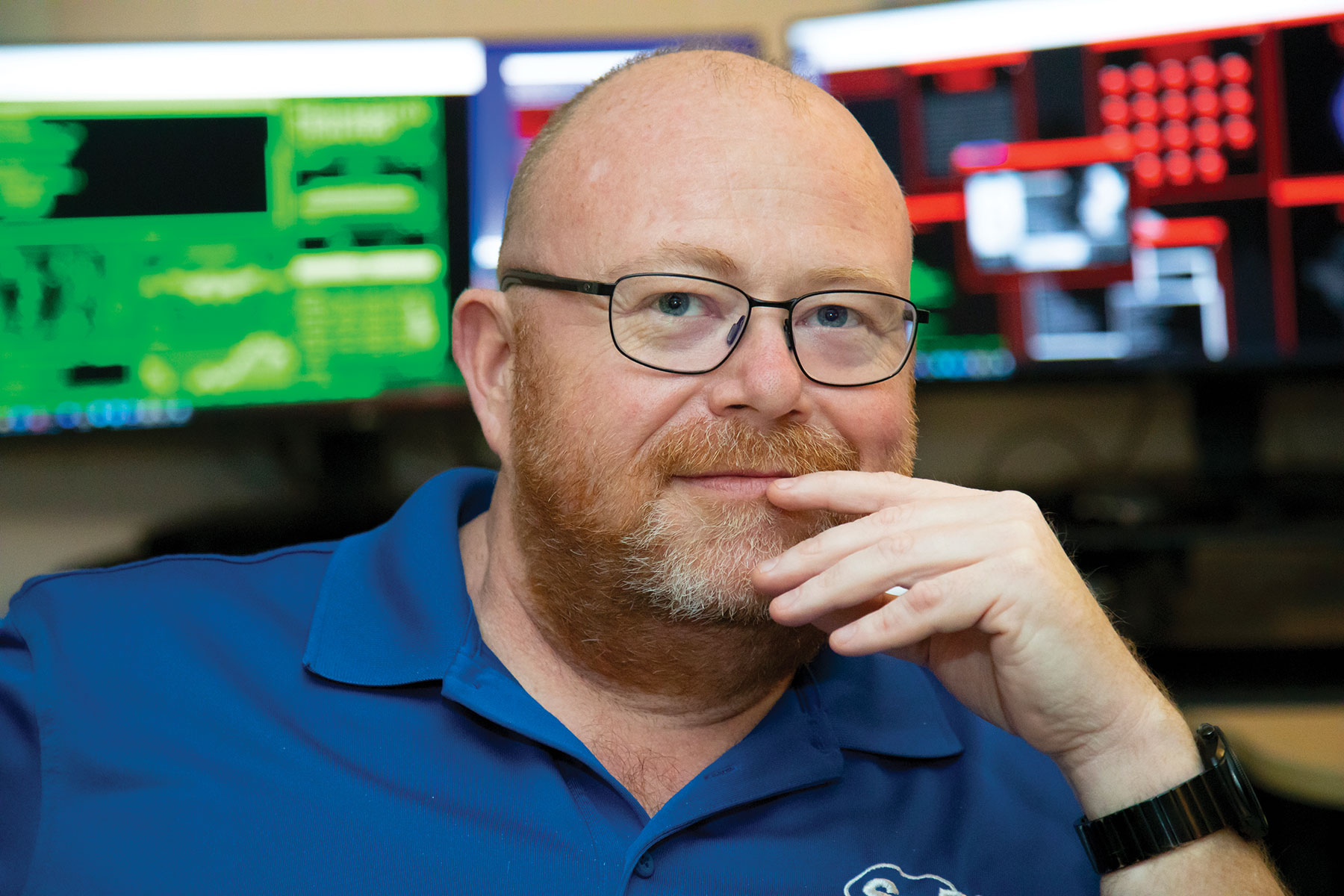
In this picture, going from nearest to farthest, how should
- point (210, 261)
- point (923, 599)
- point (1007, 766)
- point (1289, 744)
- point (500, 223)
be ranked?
point (923, 599), point (1007, 766), point (1289, 744), point (210, 261), point (500, 223)

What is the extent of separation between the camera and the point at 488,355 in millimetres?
1118

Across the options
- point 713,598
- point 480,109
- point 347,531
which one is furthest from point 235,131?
point 713,598

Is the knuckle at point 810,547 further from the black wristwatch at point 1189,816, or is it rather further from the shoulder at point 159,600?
the shoulder at point 159,600

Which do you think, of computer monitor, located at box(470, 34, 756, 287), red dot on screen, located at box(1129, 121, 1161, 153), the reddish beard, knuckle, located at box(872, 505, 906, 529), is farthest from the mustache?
red dot on screen, located at box(1129, 121, 1161, 153)

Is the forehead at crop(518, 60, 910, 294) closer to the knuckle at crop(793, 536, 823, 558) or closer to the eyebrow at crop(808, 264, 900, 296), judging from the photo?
the eyebrow at crop(808, 264, 900, 296)

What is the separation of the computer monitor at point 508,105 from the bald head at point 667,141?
2.68 ft

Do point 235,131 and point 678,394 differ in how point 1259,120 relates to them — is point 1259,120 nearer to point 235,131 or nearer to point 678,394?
A: point 678,394

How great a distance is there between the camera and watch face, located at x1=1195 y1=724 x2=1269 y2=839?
0.87 metres

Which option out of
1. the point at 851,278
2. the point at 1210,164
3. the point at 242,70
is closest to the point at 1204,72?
the point at 1210,164

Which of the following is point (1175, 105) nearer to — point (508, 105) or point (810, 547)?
point (508, 105)

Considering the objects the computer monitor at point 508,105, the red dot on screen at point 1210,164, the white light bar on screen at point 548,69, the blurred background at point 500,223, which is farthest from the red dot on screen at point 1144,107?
the white light bar on screen at point 548,69

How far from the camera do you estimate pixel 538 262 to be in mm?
1028

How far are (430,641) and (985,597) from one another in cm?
49

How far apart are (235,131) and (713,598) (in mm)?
1379
